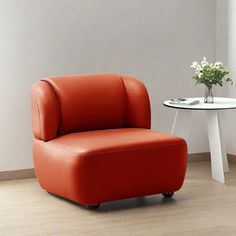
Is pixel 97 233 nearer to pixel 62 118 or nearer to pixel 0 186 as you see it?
pixel 62 118

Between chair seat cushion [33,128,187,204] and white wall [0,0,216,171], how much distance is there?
755 millimetres

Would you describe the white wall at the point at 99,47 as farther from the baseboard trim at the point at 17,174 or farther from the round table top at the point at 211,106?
the round table top at the point at 211,106

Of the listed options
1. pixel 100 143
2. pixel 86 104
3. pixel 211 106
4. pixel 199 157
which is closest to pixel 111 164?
pixel 100 143

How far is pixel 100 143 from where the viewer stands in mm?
4457

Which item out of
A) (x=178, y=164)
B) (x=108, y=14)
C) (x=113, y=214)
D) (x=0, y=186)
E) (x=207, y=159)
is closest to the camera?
(x=113, y=214)

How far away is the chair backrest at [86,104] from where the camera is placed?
4.80m

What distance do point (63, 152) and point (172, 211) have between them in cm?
84

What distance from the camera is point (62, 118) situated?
4.89 metres

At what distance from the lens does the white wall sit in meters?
5.41

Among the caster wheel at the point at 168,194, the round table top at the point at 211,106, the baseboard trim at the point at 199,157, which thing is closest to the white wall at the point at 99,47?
the baseboard trim at the point at 199,157

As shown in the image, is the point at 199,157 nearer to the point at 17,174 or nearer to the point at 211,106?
the point at 211,106

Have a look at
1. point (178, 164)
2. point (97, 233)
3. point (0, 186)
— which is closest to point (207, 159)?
point (178, 164)

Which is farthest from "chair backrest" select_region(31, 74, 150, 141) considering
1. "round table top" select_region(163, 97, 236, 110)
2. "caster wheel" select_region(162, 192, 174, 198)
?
"caster wheel" select_region(162, 192, 174, 198)

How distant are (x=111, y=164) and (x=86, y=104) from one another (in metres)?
0.73
